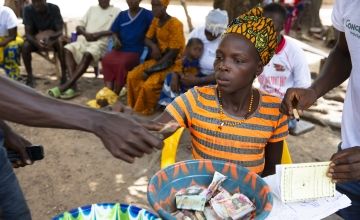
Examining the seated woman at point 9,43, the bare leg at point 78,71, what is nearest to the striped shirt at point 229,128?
the bare leg at point 78,71

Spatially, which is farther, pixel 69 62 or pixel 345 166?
pixel 69 62

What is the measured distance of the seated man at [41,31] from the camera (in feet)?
20.4

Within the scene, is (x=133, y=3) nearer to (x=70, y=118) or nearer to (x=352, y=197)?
(x=352, y=197)

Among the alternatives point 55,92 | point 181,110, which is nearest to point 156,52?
point 55,92

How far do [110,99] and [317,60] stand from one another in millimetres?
4334

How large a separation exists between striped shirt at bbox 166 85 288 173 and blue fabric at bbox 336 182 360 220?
0.39 metres

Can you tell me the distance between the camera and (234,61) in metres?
1.95

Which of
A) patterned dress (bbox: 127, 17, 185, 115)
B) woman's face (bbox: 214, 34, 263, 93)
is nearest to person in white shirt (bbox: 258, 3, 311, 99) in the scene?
patterned dress (bbox: 127, 17, 185, 115)

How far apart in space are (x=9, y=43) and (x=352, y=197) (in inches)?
223

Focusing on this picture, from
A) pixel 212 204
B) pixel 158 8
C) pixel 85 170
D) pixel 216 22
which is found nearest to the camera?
pixel 212 204

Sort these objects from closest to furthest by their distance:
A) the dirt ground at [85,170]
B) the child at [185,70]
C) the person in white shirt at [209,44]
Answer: the dirt ground at [85,170] < the person in white shirt at [209,44] < the child at [185,70]

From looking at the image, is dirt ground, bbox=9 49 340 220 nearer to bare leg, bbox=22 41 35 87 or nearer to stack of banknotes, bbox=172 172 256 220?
bare leg, bbox=22 41 35 87

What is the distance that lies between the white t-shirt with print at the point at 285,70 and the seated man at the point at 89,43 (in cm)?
282

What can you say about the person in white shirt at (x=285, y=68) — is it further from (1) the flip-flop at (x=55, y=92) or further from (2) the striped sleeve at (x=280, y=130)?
(1) the flip-flop at (x=55, y=92)
